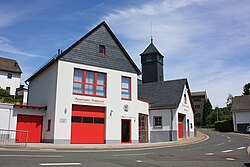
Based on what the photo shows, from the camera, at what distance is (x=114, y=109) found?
25359mm

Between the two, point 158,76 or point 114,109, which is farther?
point 158,76

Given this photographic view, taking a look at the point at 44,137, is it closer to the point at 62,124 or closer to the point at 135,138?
the point at 62,124

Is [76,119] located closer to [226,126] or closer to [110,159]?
[110,159]

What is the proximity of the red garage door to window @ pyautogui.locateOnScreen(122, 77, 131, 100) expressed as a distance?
7.92m

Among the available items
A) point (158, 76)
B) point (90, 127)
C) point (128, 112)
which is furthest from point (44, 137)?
point (158, 76)

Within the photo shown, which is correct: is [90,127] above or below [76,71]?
below

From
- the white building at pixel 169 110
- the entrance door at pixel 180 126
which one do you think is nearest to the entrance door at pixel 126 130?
the white building at pixel 169 110

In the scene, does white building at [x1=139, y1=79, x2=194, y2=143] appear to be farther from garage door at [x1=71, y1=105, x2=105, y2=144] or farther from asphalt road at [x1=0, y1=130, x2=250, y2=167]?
asphalt road at [x1=0, y1=130, x2=250, y2=167]

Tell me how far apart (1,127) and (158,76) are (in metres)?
26.6

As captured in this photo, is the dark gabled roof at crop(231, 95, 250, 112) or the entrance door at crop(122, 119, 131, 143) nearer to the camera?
the entrance door at crop(122, 119, 131, 143)

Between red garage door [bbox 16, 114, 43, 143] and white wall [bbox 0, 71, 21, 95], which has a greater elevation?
white wall [bbox 0, 71, 21, 95]

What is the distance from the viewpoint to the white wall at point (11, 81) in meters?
57.3

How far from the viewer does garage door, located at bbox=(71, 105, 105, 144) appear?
910 inches

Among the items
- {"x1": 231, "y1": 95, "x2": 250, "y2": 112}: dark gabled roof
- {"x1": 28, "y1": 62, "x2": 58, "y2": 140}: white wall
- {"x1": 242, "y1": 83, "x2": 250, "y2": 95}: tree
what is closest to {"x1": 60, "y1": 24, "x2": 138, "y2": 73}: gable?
{"x1": 28, "y1": 62, "x2": 58, "y2": 140}: white wall
